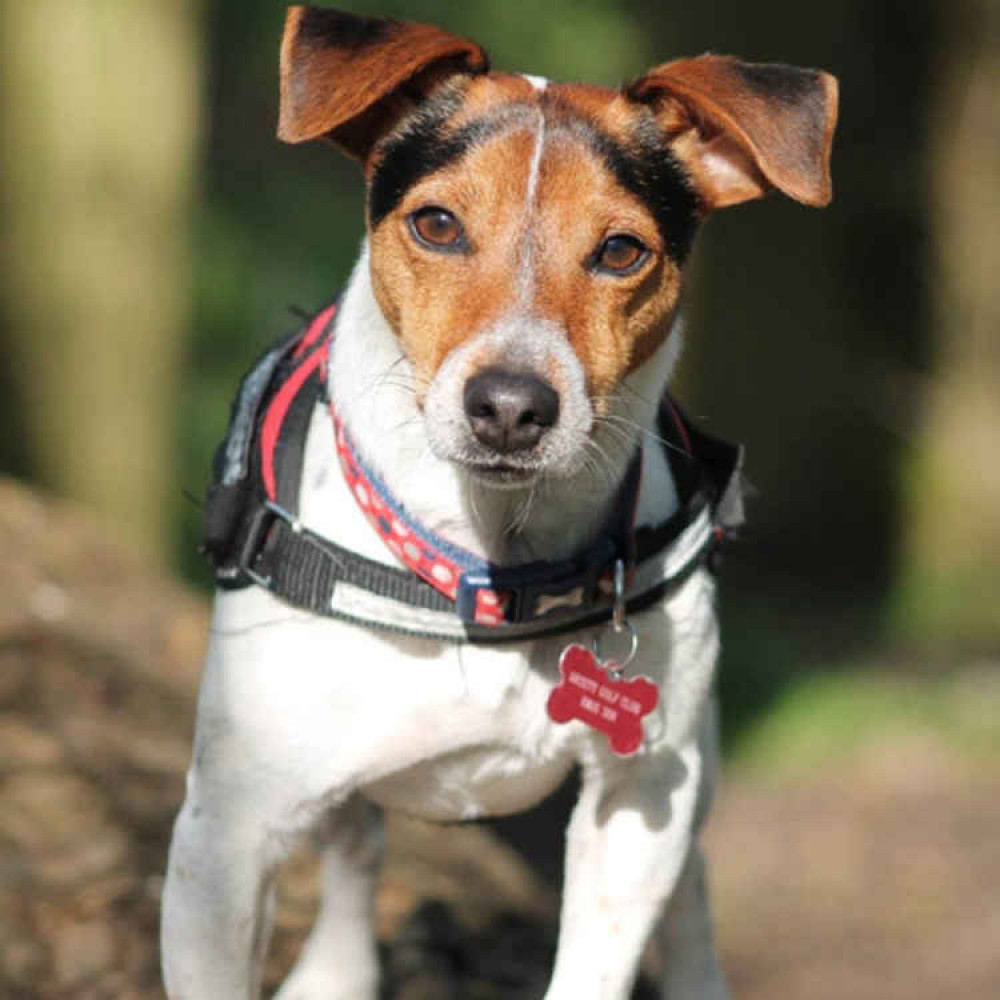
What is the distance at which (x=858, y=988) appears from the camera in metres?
6.62

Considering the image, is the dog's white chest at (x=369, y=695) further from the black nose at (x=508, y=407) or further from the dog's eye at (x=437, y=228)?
the dog's eye at (x=437, y=228)

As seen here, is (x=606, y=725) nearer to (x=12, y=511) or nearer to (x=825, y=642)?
(x=12, y=511)

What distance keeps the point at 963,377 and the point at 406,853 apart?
282 inches

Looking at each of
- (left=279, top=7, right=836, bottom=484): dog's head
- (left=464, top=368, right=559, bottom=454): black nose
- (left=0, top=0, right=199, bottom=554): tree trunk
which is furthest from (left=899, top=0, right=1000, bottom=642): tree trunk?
(left=464, top=368, right=559, bottom=454): black nose

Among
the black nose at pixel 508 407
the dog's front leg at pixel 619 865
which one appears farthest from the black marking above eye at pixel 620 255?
the dog's front leg at pixel 619 865

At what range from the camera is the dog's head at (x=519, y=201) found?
3098 mm

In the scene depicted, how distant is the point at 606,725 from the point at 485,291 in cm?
85

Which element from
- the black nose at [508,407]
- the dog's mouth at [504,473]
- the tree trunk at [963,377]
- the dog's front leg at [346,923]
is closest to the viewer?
the black nose at [508,407]

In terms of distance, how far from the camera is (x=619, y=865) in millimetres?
3553

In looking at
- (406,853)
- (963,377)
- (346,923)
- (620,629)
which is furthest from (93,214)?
(963,377)

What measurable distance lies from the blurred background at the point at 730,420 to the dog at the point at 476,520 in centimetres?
49

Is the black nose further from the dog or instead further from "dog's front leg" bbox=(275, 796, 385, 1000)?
"dog's front leg" bbox=(275, 796, 385, 1000)

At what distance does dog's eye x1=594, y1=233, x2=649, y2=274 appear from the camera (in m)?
3.34

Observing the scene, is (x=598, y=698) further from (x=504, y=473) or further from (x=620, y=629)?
(x=504, y=473)
